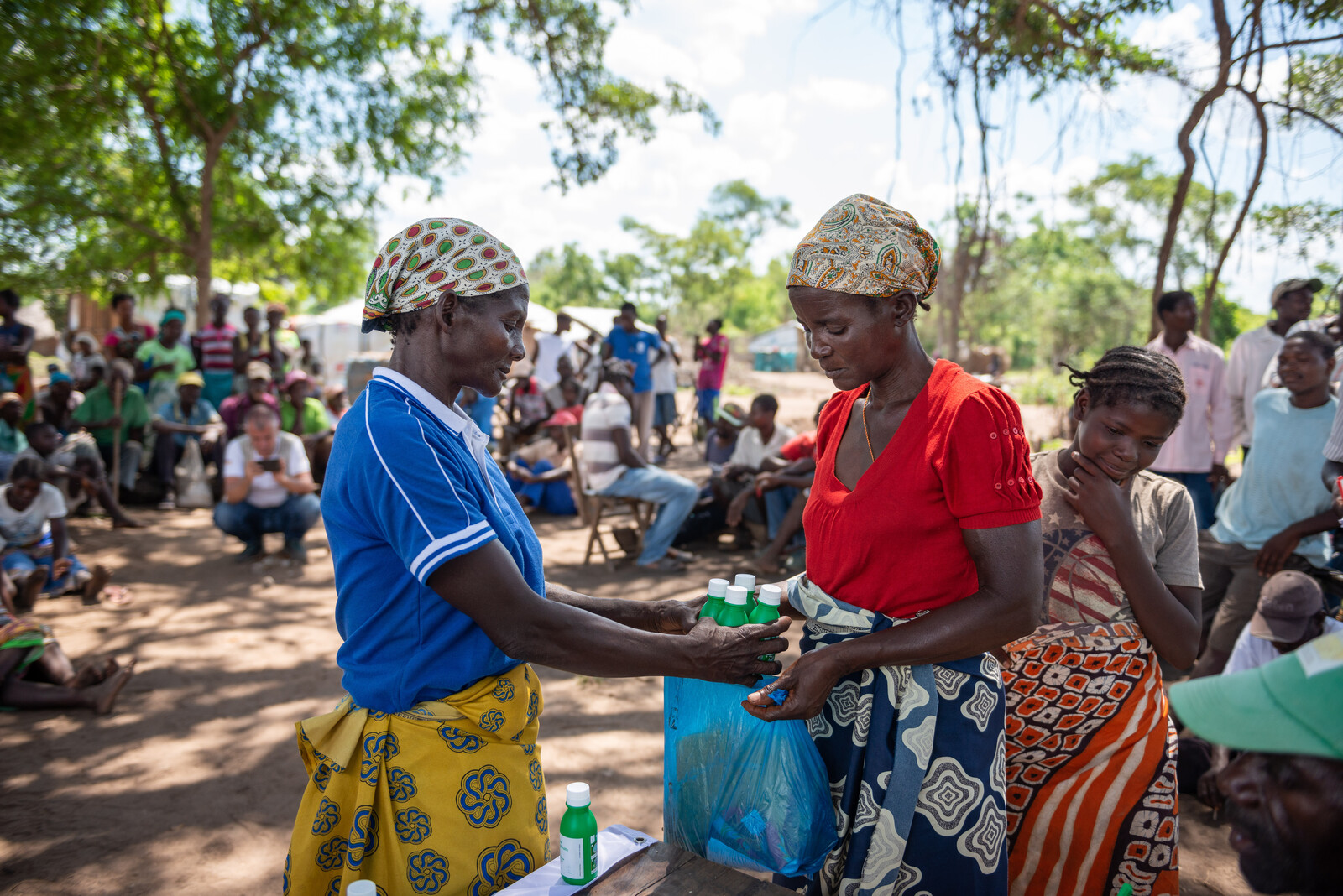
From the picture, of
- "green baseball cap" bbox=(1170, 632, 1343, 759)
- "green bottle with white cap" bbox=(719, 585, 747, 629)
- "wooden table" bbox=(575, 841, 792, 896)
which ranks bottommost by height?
"wooden table" bbox=(575, 841, 792, 896)

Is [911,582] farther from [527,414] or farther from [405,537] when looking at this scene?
[527,414]

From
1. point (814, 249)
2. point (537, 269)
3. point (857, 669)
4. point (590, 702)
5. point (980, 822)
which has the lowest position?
point (590, 702)

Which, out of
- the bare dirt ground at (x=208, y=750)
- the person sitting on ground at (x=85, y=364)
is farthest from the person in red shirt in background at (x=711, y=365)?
the person sitting on ground at (x=85, y=364)

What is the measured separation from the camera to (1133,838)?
1.93m

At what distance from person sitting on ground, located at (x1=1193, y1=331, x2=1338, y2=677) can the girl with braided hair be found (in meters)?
2.44

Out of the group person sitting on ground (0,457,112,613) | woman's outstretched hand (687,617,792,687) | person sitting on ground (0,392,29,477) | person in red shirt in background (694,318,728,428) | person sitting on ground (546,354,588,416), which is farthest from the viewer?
person in red shirt in background (694,318,728,428)

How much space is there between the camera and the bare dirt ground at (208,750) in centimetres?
310

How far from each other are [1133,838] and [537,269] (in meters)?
66.2

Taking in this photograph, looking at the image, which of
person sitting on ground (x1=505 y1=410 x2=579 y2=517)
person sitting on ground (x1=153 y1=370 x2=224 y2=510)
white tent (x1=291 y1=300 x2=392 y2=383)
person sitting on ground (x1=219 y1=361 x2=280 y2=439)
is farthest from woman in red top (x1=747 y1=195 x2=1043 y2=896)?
white tent (x1=291 y1=300 x2=392 y2=383)

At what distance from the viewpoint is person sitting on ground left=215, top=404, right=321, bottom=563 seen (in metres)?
6.95

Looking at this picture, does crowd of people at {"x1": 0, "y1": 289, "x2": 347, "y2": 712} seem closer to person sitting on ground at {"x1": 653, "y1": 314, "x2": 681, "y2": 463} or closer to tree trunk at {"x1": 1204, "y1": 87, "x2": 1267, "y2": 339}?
person sitting on ground at {"x1": 653, "y1": 314, "x2": 681, "y2": 463}

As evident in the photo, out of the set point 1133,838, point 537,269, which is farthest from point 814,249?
point 537,269

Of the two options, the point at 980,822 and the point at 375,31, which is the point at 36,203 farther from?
the point at 980,822

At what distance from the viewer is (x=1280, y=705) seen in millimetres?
1000
